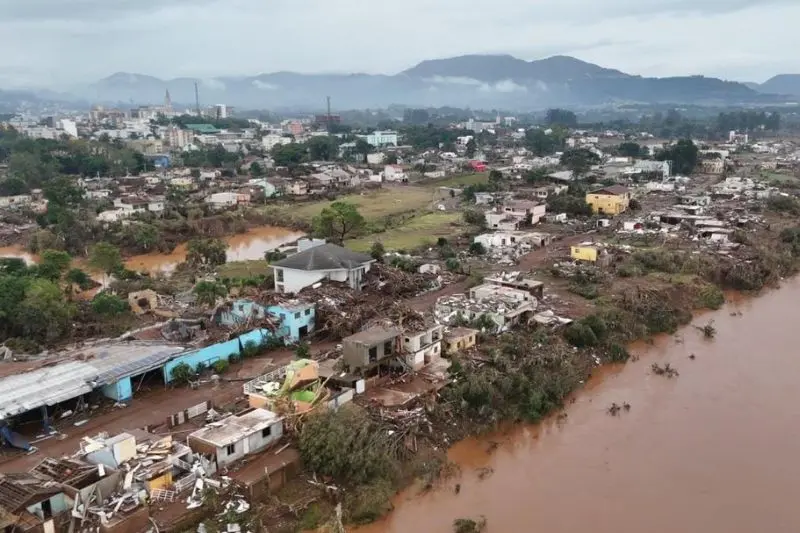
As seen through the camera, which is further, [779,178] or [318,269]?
[779,178]

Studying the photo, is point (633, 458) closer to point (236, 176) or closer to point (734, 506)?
point (734, 506)

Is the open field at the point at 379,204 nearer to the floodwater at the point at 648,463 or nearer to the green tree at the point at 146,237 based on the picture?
the green tree at the point at 146,237

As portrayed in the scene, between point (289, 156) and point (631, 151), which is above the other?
point (289, 156)

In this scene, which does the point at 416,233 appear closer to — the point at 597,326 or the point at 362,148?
the point at 597,326

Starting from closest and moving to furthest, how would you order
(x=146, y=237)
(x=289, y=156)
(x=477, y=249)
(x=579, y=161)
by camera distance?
(x=477, y=249) → (x=146, y=237) → (x=579, y=161) → (x=289, y=156)

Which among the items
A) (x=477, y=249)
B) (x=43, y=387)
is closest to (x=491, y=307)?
(x=477, y=249)

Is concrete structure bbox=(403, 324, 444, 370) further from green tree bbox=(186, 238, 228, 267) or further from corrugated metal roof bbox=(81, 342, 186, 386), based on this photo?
green tree bbox=(186, 238, 228, 267)
